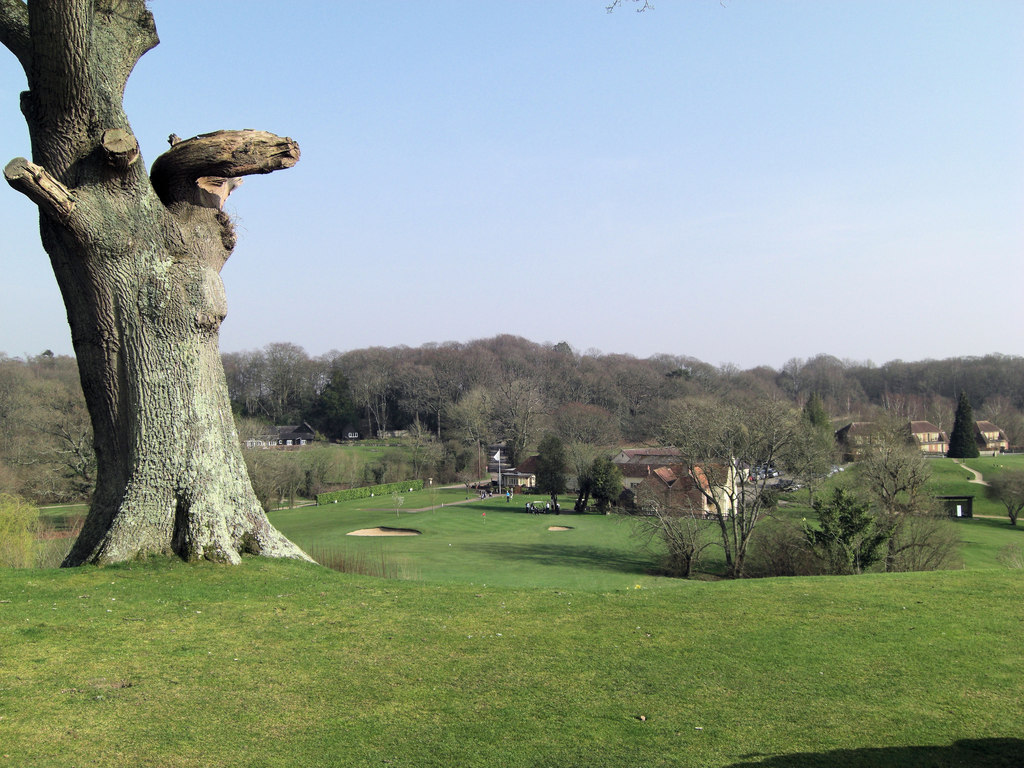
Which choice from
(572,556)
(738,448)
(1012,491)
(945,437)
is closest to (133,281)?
(738,448)

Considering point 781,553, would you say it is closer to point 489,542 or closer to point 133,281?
point 489,542

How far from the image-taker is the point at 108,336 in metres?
8.71

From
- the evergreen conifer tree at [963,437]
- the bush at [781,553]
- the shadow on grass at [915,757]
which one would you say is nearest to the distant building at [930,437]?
the evergreen conifer tree at [963,437]

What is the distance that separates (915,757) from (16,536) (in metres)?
18.8

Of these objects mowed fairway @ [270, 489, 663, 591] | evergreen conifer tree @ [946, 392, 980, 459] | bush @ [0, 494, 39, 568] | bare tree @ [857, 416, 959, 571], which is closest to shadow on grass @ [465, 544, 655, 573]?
mowed fairway @ [270, 489, 663, 591]

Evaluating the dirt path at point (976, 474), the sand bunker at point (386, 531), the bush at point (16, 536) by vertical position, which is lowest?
the sand bunker at point (386, 531)

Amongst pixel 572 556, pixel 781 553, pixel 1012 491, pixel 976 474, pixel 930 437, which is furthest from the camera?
pixel 930 437

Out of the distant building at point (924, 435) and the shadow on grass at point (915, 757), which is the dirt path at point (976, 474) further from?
the shadow on grass at point (915, 757)

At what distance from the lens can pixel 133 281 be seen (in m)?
8.66

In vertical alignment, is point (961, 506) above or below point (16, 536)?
below

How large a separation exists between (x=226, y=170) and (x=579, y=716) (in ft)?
25.1

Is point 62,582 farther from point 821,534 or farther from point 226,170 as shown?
point 821,534

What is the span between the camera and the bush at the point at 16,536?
50.5ft

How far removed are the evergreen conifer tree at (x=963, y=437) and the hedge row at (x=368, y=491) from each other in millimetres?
53787
